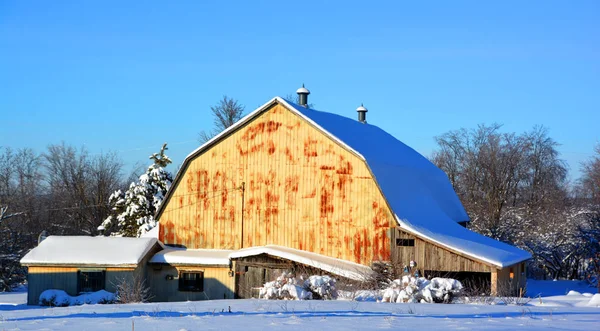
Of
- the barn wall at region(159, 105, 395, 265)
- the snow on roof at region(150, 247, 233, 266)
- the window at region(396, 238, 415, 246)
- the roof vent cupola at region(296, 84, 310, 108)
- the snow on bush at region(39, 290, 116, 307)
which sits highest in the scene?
the roof vent cupola at region(296, 84, 310, 108)

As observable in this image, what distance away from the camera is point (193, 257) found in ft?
80.3

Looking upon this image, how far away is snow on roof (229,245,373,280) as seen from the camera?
70.1 feet

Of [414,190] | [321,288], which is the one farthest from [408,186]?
[321,288]

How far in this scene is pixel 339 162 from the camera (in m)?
24.1

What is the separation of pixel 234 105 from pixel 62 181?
61.8 feet

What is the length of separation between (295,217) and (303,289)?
8768 mm

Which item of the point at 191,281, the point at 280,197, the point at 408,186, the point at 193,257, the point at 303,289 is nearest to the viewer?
the point at 303,289

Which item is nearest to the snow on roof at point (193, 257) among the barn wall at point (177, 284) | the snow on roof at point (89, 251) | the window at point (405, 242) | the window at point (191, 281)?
the barn wall at point (177, 284)

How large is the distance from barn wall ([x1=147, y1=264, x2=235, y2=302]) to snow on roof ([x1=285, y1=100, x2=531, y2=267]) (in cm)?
645

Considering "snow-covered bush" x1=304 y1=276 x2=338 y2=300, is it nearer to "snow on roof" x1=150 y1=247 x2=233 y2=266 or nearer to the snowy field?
the snowy field

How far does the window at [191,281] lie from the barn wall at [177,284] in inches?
4.9

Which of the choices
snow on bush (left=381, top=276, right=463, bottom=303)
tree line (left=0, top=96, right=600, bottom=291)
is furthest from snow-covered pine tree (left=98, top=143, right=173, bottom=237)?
snow on bush (left=381, top=276, right=463, bottom=303)

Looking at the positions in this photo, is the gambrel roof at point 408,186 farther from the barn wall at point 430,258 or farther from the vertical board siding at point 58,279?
the vertical board siding at point 58,279

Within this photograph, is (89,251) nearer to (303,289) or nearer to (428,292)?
(303,289)
